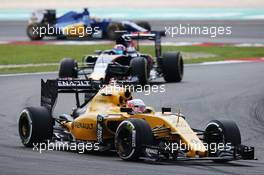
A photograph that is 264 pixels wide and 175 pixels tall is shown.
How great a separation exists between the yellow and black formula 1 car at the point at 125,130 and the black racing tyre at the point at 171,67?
35.6 feet

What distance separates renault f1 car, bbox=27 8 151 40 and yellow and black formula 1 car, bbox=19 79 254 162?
30.2 metres

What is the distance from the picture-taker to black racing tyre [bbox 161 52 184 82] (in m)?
25.7

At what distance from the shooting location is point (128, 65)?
1001 inches

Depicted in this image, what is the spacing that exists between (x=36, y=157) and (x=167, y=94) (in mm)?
10375

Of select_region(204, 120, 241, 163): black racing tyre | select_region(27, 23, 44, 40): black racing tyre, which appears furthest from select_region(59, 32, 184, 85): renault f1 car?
select_region(27, 23, 44, 40): black racing tyre

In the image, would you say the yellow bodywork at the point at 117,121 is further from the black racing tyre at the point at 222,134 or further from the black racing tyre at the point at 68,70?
the black racing tyre at the point at 68,70

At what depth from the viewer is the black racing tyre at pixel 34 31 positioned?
149ft

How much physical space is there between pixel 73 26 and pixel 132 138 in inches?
1315

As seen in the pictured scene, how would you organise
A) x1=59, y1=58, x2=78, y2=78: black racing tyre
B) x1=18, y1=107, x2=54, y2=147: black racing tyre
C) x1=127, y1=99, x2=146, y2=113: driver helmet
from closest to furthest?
x1=127, y1=99, x2=146, y2=113: driver helmet, x1=18, y1=107, x2=54, y2=147: black racing tyre, x1=59, y1=58, x2=78, y2=78: black racing tyre

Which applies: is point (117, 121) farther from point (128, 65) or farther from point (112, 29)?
point (112, 29)

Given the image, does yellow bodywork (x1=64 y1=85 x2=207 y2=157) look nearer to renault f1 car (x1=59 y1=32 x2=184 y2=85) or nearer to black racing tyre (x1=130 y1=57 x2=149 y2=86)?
renault f1 car (x1=59 y1=32 x2=184 y2=85)

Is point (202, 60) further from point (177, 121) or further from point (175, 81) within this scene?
point (177, 121)

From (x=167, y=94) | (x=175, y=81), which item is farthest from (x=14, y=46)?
(x=167, y=94)

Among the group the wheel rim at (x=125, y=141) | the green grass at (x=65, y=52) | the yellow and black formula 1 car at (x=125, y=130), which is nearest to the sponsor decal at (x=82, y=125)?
the yellow and black formula 1 car at (x=125, y=130)
